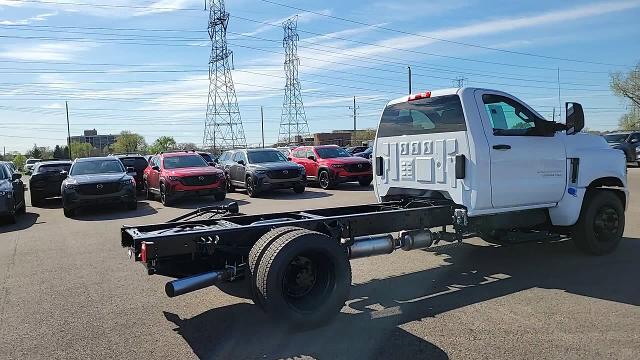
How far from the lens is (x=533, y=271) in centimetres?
669

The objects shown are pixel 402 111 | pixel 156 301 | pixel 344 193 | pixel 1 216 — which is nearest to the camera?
pixel 156 301

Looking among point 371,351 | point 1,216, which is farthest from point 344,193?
point 371,351

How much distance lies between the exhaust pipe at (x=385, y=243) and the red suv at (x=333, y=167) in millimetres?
13450

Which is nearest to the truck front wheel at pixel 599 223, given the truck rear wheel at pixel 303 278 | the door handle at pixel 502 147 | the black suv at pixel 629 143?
the door handle at pixel 502 147

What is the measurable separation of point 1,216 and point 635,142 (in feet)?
94.9

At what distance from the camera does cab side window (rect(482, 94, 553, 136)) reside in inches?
257

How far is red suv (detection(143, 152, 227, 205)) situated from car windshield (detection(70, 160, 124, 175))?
134cm

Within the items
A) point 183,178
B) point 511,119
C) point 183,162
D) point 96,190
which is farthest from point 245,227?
point 183,162

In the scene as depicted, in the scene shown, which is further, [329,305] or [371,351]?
[329,305]

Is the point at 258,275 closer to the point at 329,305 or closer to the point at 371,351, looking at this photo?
the point at 329,305

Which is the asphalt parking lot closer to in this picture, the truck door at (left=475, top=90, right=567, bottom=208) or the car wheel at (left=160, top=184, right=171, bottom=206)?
the truck door at (left=475, top=90, right=567, bottom=208)

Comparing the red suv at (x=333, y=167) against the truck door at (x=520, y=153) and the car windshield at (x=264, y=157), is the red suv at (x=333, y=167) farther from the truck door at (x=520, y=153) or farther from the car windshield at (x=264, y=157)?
the truck door at (x=520, y=153)

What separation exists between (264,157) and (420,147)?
1259cm

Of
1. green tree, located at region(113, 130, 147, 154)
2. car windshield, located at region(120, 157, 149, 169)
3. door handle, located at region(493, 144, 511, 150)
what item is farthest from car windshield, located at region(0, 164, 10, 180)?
→ green tree, located at region(113, 130, 147, 154)
